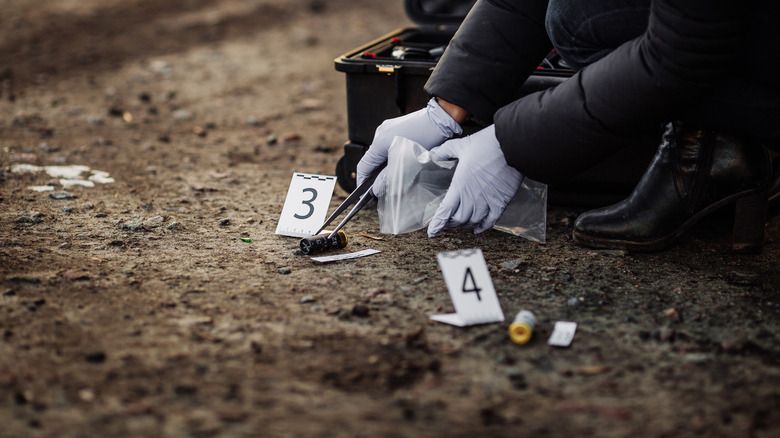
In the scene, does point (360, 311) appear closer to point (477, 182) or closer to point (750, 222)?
point (477, 182)

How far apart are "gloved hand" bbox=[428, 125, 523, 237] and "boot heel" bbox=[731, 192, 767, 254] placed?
60 centimetres

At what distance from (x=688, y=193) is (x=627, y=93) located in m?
0.45

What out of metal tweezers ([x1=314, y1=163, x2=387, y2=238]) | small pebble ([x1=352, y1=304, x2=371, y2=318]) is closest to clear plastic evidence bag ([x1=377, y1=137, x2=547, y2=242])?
metal tweezers ([x1=314, y1=163, x2=387, y2=238])

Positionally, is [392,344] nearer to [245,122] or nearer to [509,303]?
[509,303]

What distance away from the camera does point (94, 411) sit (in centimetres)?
106

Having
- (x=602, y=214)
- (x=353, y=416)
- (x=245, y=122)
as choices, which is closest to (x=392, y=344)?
(x=353, y=416)

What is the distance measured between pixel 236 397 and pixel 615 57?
1.06 metres

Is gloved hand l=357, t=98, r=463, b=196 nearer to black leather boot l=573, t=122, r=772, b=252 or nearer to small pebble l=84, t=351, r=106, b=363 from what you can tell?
black leather boot l=573, t=122, r=772, b=252

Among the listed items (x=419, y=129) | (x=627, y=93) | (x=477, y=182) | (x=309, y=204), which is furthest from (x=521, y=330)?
(x=309, y=204)

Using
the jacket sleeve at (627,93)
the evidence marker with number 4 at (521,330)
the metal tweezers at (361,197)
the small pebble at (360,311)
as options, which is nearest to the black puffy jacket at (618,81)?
the jacket sleeve at (627,93)

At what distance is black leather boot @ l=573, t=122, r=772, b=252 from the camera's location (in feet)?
5.47

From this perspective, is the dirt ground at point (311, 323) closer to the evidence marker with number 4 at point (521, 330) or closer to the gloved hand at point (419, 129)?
the evidence marker with number 4 at point (521, 330)

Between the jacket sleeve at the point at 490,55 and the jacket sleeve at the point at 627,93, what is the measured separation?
0.56 feet

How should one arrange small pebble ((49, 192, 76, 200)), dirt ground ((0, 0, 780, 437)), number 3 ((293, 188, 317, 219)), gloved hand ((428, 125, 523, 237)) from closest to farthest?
dirt ground ((0, 0, 780, 437)) < gloved hand ((428, 125, 523, 237)) < number 3 ((293, 188, 317, 219)) < small pebble ((49, 192, 76, 200))
